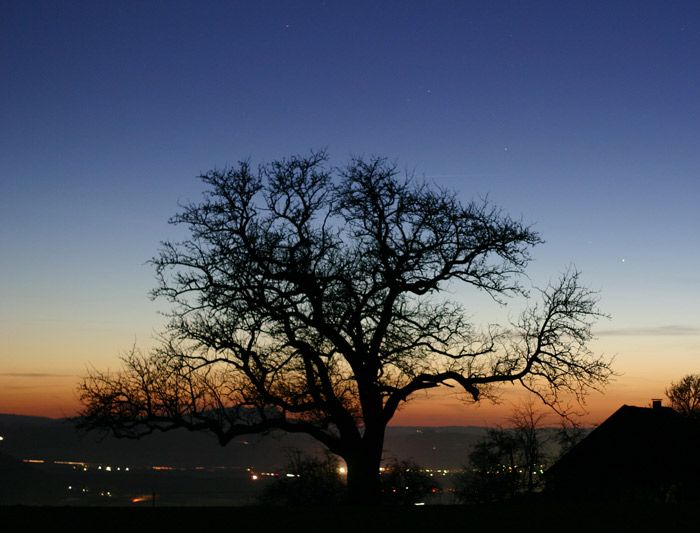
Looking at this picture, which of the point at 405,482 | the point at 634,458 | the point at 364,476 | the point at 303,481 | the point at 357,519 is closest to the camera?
the point at 357,519

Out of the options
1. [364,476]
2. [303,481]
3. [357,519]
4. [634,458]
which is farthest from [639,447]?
[357,519]

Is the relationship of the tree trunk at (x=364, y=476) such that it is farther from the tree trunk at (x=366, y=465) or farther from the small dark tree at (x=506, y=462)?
the small dark tree at (x=506, y=462)

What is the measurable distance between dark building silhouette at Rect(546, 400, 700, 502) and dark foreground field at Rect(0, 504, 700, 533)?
23.9 meters

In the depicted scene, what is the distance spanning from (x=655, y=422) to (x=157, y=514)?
126 feet

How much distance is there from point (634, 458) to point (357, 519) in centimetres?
3366

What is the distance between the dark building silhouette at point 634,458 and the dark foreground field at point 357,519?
23.9 metres

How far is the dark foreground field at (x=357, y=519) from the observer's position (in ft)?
38.8

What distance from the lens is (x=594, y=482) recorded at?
4169 centimetres

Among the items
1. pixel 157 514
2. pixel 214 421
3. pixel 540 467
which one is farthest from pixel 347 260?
pixel 540 467

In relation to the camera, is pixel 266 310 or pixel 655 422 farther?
pixel 655 422

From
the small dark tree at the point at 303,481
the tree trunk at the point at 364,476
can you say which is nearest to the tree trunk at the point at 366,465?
the tree trunk at the point at 364,476

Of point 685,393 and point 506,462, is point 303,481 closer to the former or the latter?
point 506,462

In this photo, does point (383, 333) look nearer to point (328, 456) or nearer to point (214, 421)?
point (214, 421)

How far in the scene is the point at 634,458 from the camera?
135 feet
